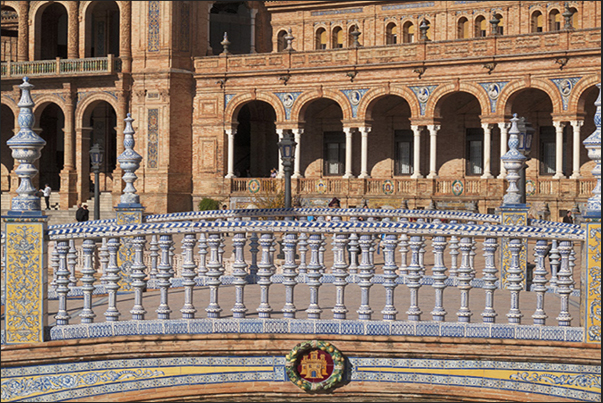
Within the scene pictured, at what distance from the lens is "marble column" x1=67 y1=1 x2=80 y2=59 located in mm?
36781

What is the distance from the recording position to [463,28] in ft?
124

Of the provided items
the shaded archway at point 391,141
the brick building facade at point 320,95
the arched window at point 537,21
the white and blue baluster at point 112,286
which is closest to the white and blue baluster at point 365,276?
the white and blue baluster at point 112,286

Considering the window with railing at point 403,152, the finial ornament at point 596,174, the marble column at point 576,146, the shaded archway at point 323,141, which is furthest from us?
the shaded archway at point 323,141

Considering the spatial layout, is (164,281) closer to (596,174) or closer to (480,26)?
(596,174)

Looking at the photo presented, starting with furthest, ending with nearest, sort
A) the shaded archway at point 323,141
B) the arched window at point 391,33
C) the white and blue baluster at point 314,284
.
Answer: the arched window at point 391,33 → the shaded archway at point 323,141 → the white and blue baluster at point 314,284

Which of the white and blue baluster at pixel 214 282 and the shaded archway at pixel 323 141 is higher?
the shaded archway at pixel 323 141

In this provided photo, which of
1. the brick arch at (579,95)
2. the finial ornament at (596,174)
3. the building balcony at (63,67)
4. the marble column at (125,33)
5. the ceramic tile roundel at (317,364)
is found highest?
the marble column at (125,33)

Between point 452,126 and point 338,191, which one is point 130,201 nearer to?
point 338,191

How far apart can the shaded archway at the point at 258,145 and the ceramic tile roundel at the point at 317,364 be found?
103ft

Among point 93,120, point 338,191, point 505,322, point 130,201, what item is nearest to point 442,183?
point 338,191

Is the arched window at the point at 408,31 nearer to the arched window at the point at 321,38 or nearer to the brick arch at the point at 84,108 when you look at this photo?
the arched window at the point at 321,38

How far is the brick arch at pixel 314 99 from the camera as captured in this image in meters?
33.3

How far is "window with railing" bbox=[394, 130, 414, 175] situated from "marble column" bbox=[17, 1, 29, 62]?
1517 centimetres

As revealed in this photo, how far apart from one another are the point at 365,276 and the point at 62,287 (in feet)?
7.13
